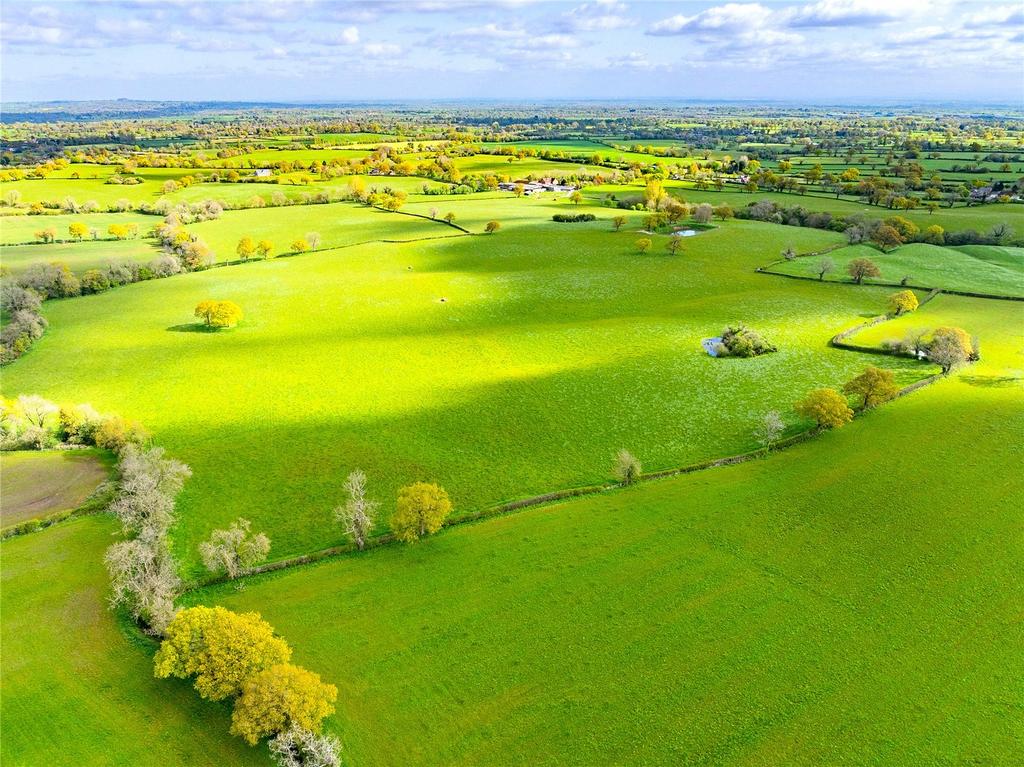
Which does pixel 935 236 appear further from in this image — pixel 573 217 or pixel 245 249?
pixel 245 249

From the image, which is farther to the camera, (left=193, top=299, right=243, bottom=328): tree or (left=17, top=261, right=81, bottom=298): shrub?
(left=17, top=261, right=81, bottom=298): shrub

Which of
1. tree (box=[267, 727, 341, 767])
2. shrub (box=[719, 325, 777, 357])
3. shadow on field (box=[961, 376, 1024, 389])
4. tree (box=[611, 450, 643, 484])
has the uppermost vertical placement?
shrub (box=[719, 325, 777, 357])

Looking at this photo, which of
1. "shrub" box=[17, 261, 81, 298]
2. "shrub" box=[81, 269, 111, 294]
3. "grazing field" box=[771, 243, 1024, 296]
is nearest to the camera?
"shrub" box=[17, 261, 81, 298]

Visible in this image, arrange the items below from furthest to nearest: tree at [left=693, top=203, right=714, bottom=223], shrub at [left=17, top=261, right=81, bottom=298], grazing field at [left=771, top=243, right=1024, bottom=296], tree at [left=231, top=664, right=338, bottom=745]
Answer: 1. tree at [left=693, top=203, right=714, bottom=223]
2. grazing field at [left=771, top=243, right=1024, bottom=296]
3. shrub at [left=17, top=261, right=81, bottom=298]
4. tree at [left=231, top=664, right=338, bottom=745]

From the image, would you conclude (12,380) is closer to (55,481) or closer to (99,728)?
(55,481)

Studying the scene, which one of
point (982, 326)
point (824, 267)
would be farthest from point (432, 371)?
point (824, 267)

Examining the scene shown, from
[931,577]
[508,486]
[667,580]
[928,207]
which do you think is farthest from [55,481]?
[928,207]

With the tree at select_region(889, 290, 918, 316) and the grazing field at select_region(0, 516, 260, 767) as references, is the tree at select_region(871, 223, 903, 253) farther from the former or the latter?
the grazing field at select_region(0, 516, 260, 767)

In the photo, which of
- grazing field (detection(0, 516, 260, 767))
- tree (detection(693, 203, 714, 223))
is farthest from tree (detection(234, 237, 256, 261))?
tree (detection(693, 203, 714, 223))
